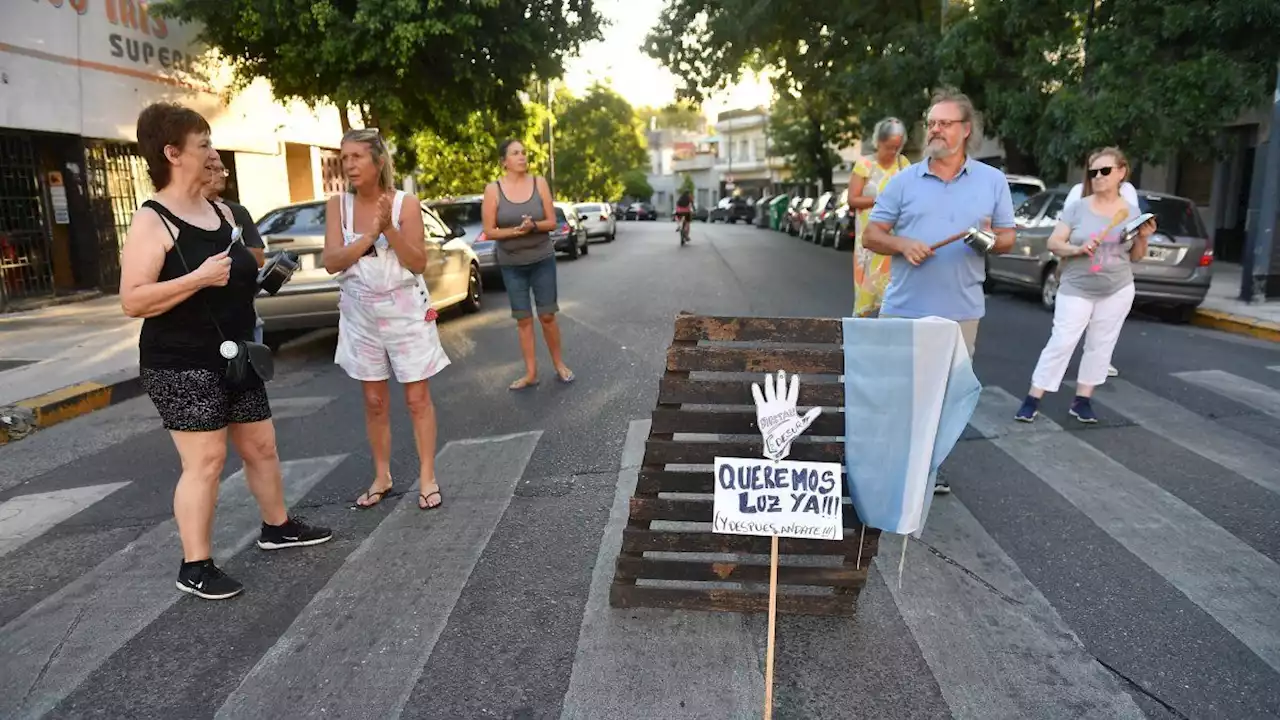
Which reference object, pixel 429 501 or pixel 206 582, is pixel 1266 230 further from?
pixel 206 582

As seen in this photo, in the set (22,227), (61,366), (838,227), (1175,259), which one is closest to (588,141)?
(838,227)

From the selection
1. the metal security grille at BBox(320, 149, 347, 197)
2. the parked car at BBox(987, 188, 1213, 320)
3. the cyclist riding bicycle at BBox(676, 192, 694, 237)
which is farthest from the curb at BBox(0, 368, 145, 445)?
the cyclist riding bicycle at BBox(676, 192, 694, 237)

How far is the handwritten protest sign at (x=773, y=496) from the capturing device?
9.55ft

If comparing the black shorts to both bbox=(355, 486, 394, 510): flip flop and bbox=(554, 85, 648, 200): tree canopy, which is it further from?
bbox=(554, 85, 648, 200): tree canopy

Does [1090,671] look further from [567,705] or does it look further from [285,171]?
[285,171]

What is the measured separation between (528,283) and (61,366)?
15.3 ft

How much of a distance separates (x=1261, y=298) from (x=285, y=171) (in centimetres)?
1752

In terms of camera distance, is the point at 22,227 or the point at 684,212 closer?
the point at 22,227

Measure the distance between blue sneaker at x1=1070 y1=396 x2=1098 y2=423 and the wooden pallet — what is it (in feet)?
11.2

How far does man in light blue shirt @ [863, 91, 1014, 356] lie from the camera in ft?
12.8

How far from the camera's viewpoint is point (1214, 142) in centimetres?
1463

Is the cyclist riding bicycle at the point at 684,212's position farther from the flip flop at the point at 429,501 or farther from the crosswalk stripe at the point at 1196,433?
the flip flop at the point at 429,501

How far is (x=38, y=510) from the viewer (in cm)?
474

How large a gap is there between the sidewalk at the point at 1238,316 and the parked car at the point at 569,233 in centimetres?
1251
